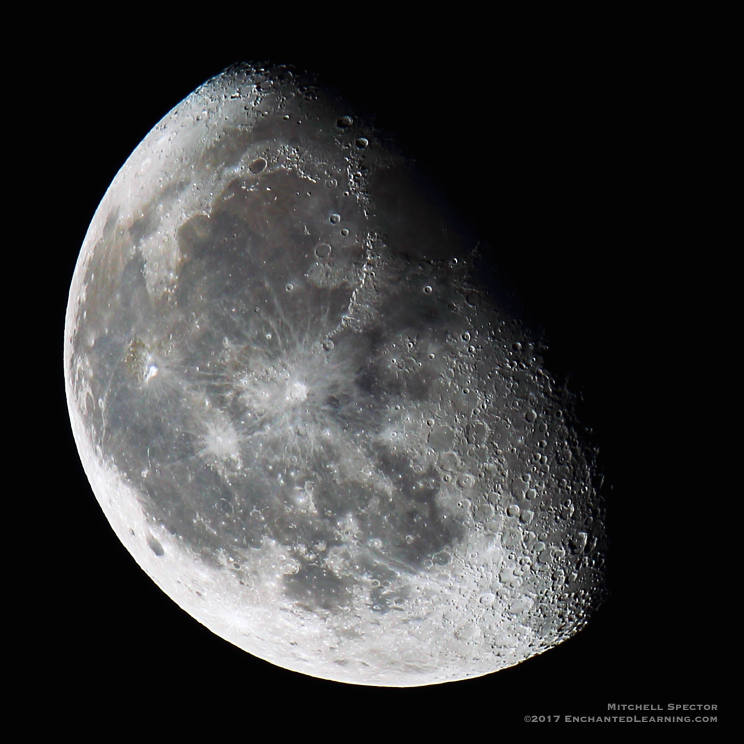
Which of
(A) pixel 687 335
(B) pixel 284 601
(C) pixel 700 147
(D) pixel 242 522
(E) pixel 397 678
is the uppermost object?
(C) pixel 700 147

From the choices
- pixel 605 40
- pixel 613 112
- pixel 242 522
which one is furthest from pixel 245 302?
pixel 605 40

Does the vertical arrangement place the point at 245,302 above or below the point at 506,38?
below

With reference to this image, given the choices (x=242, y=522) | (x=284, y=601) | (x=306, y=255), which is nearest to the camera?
(x=306, y=255)

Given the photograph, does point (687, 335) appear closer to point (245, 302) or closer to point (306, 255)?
point (306, 255)

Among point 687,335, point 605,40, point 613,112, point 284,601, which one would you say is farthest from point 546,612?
point 605,40

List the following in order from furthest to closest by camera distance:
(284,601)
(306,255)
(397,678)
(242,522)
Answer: (397,678) < (284,601) < (242,522) < (306,255)

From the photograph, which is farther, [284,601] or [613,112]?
[284,601]
